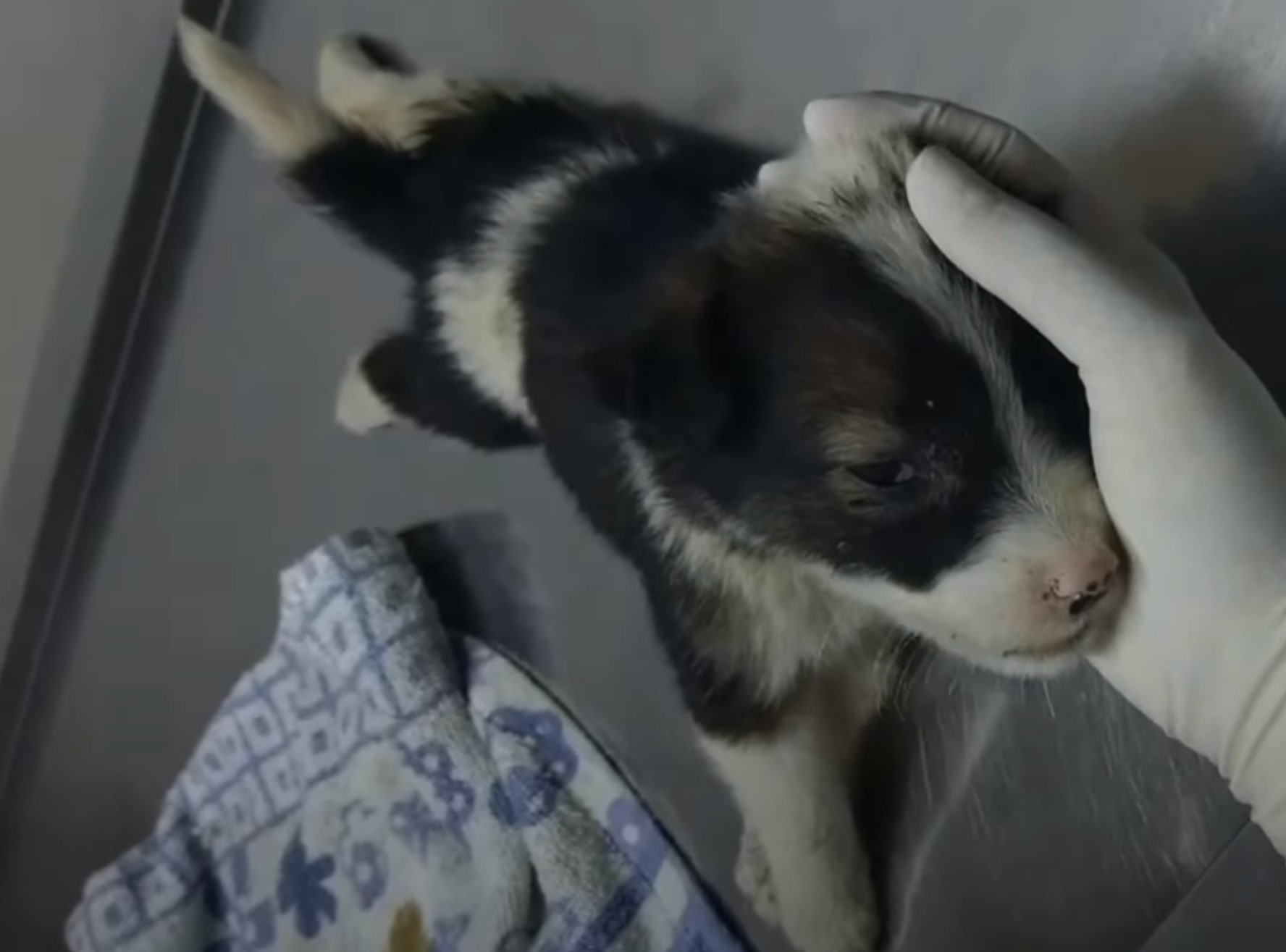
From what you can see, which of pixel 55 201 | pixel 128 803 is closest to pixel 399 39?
pixel 55 201

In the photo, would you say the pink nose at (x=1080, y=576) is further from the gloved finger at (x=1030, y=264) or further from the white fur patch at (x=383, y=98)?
the white fur patch at (x=383, y=98)

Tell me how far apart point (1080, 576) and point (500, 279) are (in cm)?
60

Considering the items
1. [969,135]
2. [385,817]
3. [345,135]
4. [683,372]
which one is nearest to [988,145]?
[969,135]

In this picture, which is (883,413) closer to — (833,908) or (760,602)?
(760,602)

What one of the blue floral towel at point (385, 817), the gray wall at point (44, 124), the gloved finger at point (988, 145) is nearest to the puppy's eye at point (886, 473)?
the gloved finger at point (988, 145)

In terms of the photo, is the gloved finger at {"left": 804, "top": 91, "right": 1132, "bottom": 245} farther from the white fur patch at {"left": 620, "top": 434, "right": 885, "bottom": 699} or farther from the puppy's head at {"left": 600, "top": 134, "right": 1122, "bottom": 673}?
the white fur patch at {"left": 620, "top": 434, "right": 885, "bottom": 699}

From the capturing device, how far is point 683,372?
1.14 metres

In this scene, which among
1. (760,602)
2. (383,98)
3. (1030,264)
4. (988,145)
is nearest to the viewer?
(1030,264)

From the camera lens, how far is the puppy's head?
1101 millimetres

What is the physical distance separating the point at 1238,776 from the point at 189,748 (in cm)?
141

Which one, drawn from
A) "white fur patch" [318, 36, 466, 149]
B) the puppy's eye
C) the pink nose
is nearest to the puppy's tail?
"white fur patch" [318, 36, 466, 149]

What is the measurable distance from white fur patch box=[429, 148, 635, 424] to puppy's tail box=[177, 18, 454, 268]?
0.10 m

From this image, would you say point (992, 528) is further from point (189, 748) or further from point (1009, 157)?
point (189, 748)

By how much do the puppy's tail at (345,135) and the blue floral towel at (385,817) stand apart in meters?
0.42
